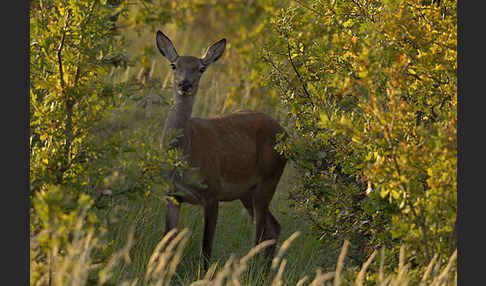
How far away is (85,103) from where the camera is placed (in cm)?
584

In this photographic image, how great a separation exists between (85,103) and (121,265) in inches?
68.3

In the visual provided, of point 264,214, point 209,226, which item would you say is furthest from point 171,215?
point 264,214

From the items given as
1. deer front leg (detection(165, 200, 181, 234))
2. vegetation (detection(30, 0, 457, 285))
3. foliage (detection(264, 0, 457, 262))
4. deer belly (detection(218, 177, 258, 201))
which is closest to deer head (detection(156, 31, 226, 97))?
vegetation (detection(30, 0, 457, 285))

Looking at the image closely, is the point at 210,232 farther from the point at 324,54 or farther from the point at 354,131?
the point at 354,131

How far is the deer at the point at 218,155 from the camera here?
25.3ft

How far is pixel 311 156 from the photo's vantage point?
720cm

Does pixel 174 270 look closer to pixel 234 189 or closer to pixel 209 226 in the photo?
pixel 209 226

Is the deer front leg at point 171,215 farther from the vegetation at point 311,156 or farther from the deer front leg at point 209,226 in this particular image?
the deer front leg at point 209,226

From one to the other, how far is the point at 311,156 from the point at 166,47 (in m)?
2.24

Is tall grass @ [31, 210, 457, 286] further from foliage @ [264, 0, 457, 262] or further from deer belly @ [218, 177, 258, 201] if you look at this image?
deer belly @ [218, 177, 258, 201]

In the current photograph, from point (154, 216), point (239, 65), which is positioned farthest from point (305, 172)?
point (239, 65)

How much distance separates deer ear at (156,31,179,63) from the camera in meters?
8.12

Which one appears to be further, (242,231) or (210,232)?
(242,231)

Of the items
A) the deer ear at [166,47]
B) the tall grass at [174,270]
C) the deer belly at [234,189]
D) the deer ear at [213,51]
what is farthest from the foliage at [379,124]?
the deer ear at [166,47]
